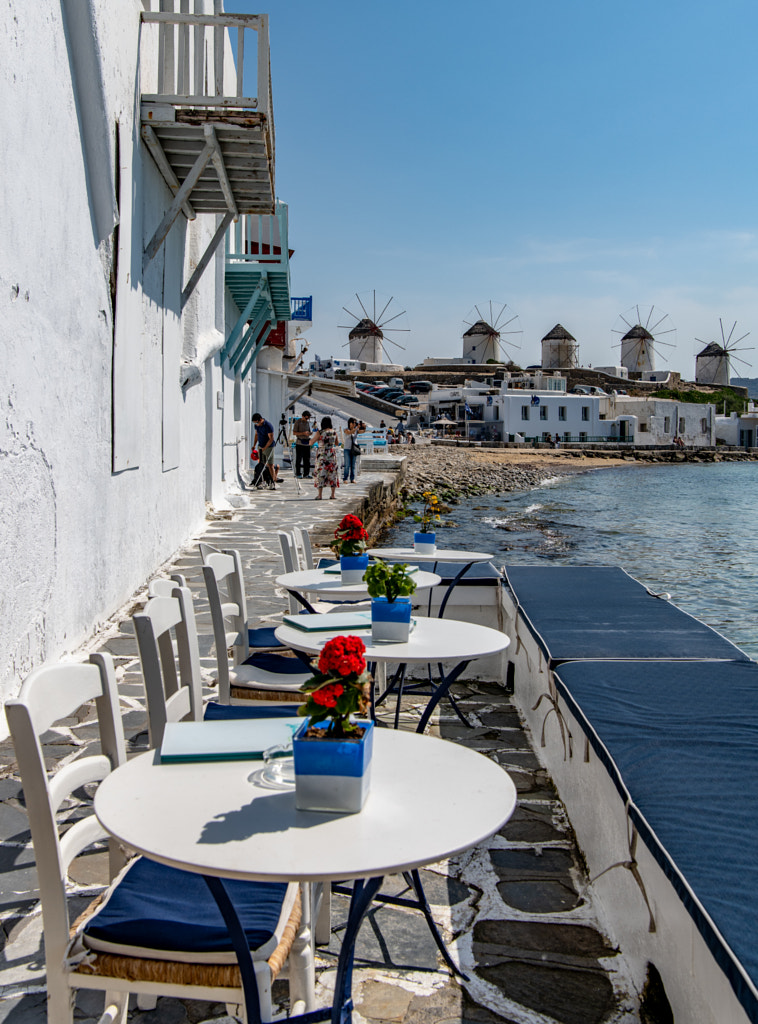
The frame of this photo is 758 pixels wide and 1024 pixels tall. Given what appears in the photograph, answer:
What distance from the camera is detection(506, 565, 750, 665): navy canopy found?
352 centimetres

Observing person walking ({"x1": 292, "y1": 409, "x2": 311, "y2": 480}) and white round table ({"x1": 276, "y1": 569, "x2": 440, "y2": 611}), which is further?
person walking ({"x1": 292, "y1": 409, "x2": 311, "y2": 480})

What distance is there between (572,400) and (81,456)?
52174 mm

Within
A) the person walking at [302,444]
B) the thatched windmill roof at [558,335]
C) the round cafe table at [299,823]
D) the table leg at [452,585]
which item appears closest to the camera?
the round cafe table at [299,823]

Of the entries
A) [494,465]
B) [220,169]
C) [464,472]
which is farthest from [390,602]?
[494,465]

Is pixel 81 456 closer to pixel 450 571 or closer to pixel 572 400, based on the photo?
pixel 450 571

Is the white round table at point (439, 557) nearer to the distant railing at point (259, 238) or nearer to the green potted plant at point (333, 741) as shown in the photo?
the green potted plant at point (333, 741)

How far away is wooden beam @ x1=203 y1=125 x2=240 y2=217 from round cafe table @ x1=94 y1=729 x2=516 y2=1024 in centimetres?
603

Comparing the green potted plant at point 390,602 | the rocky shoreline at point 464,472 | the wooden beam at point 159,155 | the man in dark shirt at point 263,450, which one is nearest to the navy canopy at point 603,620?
the green potted plant at point 390,602

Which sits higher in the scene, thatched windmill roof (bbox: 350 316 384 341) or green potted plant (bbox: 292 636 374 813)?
thatched windmill roof (bbox: 350 316 384 341)

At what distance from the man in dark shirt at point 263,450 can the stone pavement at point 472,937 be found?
1152cm

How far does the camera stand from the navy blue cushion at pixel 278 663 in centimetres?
340

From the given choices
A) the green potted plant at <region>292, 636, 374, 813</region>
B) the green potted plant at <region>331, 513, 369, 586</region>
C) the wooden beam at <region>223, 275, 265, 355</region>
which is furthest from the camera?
the wooden beam at <region>223, 275, 265, 355</region>

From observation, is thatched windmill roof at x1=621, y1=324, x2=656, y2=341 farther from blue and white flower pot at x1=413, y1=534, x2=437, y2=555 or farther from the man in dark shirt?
blue and white flower pot at x1=413, y1=534, x2=437, y2=555

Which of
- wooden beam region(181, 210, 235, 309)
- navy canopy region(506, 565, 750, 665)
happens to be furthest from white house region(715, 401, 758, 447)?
navy canopy region(506, 565, 750, 665)
